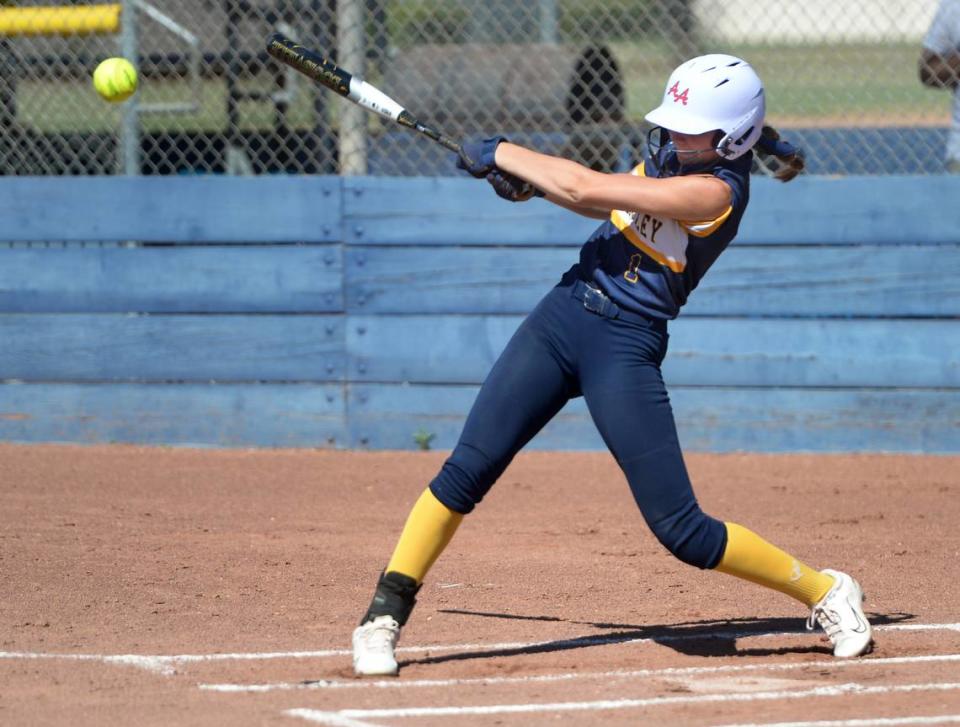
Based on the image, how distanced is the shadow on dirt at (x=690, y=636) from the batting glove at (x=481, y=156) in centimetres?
143

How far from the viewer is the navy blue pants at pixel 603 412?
12.2 ft

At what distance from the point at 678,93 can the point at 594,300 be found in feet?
2.03

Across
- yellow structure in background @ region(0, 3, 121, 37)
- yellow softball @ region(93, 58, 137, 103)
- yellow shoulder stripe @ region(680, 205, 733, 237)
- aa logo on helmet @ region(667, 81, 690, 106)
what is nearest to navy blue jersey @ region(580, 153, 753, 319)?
yellow shoulder stripe @ region(680, 205, 733, 237)

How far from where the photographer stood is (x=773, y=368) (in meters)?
7.29

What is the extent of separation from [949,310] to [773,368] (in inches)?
38.7

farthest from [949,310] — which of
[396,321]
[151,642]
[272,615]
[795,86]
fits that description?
[151,642]

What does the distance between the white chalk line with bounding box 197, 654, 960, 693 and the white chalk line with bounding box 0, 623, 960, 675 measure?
1.00 feet

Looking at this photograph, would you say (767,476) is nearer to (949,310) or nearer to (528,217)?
(949,310)

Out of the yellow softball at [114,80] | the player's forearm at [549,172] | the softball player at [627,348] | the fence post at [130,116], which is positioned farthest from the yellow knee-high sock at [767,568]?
the fence post at [130,116]

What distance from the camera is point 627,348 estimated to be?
375 cm

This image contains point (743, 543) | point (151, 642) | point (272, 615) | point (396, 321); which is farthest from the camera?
point (396, 321)

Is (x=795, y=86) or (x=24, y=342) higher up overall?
(x=795, y=86)

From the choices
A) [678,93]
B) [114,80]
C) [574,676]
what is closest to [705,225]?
[678,93]

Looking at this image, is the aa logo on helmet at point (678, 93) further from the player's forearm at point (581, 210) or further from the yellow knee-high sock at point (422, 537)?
the yellow knee-high sock at point (422, 537)
